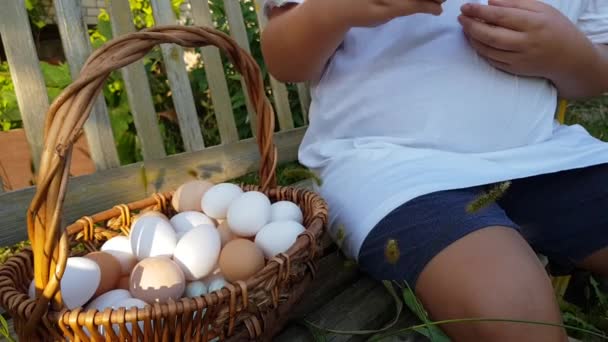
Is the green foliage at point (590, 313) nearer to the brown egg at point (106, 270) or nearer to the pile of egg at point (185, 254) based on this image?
the pile of egg at point (185, 254)

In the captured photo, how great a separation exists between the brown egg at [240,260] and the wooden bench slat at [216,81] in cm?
91

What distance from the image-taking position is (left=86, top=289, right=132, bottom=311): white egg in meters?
0.67

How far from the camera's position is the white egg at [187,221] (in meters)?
0.86

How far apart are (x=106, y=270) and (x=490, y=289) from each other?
524 millimetres

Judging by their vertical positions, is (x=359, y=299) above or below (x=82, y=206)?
below

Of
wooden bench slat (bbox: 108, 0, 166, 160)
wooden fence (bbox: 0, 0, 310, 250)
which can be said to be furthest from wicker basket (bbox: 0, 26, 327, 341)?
wooden bench slat (bbox: 108, 0, 166, 160)

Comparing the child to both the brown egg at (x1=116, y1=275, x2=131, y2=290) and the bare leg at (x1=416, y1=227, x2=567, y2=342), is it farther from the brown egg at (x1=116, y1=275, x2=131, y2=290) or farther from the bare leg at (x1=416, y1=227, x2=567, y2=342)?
the brown egg at (x1=116, y1=275, x2=131, y2=290)

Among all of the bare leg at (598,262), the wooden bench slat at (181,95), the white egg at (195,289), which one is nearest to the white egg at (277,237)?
the white egg at (195,289)

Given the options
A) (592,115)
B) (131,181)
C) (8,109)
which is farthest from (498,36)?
(592,115)

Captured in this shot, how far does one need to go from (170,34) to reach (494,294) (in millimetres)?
555

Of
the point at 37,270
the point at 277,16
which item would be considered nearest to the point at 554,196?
the point at 277,16

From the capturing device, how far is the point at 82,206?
3.88 ft

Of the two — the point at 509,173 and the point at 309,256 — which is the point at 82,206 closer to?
the point at 309,256

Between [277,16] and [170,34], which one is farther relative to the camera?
[277,16]
